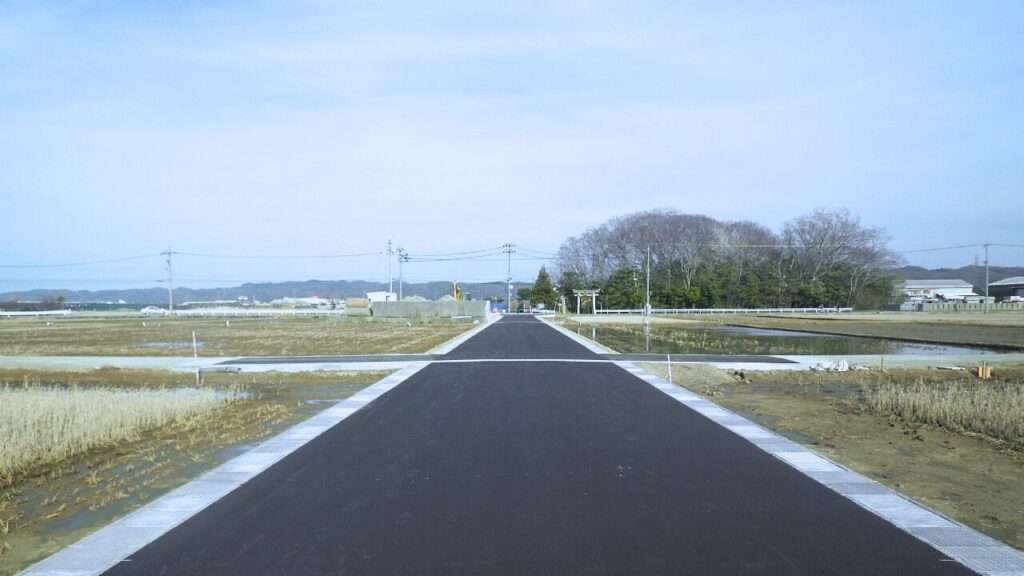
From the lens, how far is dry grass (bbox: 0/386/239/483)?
795 cm

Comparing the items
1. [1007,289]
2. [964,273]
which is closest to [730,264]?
[1007,289]

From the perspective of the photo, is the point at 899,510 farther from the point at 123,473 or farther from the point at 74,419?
the point at 74,419

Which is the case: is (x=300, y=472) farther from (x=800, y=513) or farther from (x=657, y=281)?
(x=657, y=281)

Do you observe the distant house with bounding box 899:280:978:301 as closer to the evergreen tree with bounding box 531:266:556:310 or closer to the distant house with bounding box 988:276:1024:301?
the distant house with bounding box 988:276:1024:301

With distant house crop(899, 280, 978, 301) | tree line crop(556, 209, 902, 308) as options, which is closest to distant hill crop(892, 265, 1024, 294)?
distant house crop(899, 280, 978, 301)

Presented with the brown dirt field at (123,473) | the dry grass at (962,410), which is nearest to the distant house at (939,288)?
the dry grass at (962,410)

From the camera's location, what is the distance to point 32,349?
27172 mm

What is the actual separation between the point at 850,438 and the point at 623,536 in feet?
18.2

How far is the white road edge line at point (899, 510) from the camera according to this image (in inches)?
186

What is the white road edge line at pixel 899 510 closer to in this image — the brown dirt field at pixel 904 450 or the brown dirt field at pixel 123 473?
the brown dirt field at pixel 904 450

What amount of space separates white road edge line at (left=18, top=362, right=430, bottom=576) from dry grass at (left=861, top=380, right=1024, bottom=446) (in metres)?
9.04

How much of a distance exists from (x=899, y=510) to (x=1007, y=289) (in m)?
143

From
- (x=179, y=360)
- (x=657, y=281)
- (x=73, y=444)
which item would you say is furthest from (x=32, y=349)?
(x=657, y=281)

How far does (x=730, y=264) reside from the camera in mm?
87125
